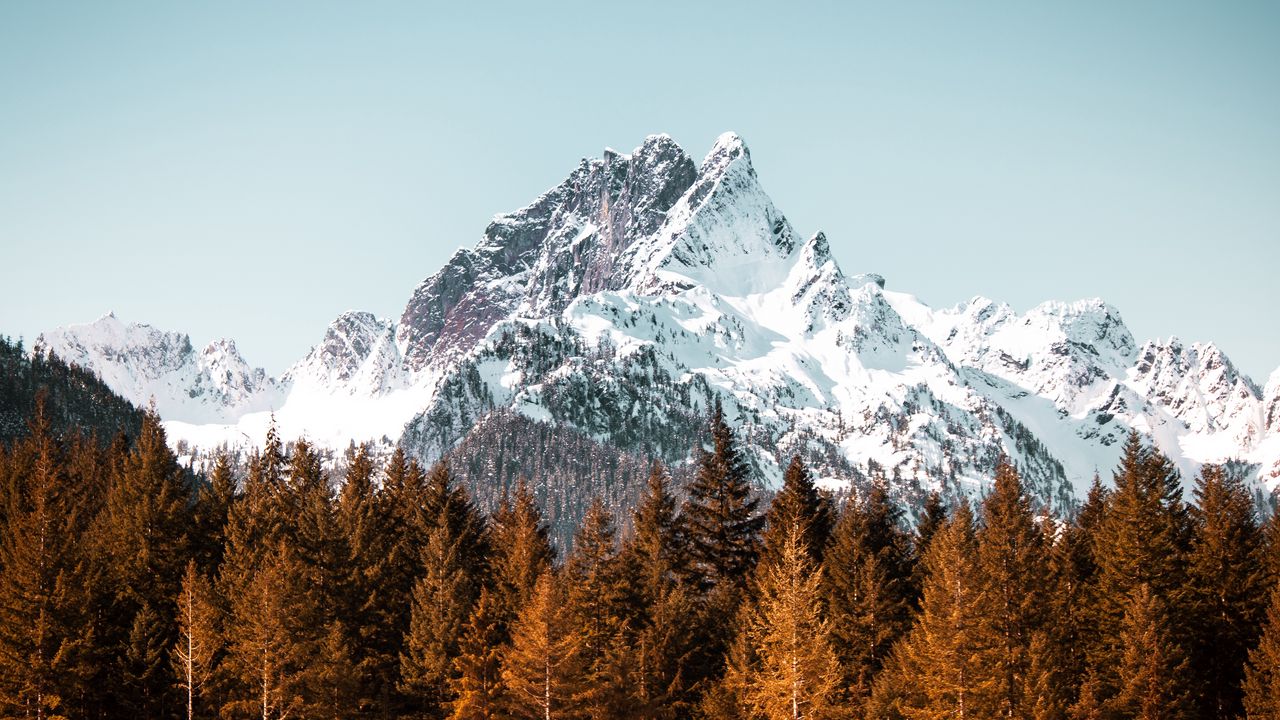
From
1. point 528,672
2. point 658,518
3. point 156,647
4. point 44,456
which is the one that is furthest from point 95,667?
point 658,518

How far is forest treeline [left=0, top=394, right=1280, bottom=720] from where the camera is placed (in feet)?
164

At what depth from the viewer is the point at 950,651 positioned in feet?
158

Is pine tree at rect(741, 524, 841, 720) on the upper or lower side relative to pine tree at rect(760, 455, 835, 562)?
lower

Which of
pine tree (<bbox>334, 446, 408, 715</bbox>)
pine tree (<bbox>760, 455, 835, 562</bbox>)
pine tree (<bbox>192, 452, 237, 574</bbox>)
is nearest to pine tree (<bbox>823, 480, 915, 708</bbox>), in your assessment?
pine tree (<bbox>760, 455, 835, 562</bbox>)

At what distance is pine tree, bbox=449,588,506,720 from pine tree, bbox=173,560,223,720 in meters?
12.7

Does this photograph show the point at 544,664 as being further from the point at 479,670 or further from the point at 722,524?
the point at 722,524

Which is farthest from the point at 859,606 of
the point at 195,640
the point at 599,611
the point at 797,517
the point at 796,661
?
the point at 195,640

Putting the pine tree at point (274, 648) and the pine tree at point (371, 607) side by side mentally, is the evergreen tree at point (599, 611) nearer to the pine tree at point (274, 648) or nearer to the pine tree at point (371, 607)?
the pine tree at point (371, 607)

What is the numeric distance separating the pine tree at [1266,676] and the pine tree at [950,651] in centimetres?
1360

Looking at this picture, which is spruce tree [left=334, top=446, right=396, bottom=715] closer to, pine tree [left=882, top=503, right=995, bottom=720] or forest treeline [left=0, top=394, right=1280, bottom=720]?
forest treeline [left=0, top=394, right=1280, bottom=720]

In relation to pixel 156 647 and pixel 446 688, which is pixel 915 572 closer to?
pixel 446 688

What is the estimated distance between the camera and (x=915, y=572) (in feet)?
223

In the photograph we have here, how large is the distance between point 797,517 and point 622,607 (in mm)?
12109

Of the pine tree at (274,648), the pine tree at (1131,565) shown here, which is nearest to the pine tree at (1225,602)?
the pine tree at (1131,565)
